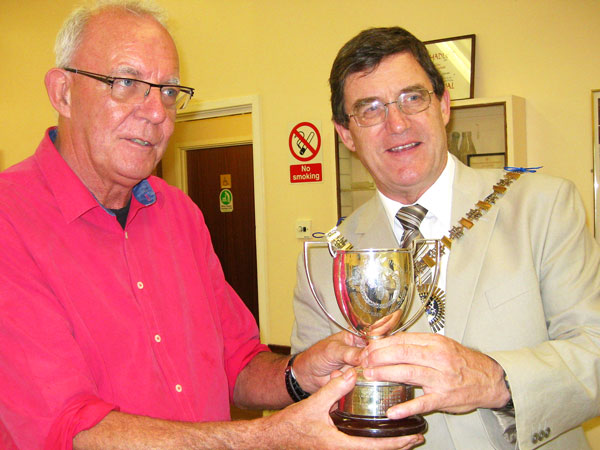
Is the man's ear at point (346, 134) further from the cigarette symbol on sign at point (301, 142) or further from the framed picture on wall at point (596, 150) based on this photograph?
the cigarette symbol on sign at point (301, 142)

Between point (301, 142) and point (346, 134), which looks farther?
point (301, 142)

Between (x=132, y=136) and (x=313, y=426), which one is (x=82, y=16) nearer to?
(x=132, y=136)

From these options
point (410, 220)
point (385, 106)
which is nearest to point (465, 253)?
point (410, 220)

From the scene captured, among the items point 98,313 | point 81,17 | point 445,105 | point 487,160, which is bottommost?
point 98,313

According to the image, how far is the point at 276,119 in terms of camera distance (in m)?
4.18

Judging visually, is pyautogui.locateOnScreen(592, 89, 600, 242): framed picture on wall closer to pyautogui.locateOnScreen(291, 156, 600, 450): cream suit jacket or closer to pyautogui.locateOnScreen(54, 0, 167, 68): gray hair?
pyautogui.locateOnScreen(291, 156, 600, 450): cream suit jacket

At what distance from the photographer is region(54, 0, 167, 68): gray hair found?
144 cm

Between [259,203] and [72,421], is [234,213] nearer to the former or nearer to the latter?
[259,203]

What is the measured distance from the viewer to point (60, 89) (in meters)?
1.47

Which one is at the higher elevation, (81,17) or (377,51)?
(81,17)

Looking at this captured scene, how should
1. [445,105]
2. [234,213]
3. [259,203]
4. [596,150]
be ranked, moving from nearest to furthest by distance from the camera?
[445,105] < [596,150] < [259,203] < [234,213]

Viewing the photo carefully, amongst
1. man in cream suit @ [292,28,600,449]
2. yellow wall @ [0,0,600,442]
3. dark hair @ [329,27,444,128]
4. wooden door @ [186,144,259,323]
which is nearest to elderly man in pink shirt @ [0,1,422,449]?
man in cream suit @ [292,28,600,449]

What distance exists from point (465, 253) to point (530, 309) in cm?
20

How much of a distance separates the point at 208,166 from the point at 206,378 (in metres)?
4.75
